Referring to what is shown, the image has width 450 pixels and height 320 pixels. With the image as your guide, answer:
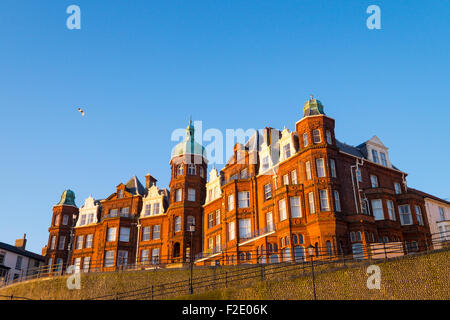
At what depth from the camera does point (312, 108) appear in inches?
1815

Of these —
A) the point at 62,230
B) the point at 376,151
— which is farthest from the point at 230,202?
the point at 62,230

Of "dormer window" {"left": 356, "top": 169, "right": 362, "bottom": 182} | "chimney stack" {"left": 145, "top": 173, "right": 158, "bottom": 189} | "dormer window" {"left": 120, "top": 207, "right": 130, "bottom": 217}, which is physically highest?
"chimney stack" {"left": 145, "top": 173, "right": 158, "bottom": 189}

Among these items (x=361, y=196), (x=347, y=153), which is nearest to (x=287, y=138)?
(x=347, y=153)

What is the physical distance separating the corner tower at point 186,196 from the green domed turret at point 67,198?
21.6m

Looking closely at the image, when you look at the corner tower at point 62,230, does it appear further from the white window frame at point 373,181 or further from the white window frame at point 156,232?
the white window frame at point 373,181

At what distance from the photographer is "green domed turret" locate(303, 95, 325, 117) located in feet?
150

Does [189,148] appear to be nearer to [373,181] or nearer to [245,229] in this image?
[245,229]

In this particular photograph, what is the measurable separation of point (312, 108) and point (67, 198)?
45783 mm

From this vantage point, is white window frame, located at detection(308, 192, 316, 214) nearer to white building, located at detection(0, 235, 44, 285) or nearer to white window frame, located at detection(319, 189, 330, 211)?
white window frame, located at detection(319, 189, 330, 211)

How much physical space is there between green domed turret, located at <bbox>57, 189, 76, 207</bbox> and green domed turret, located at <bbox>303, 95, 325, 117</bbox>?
4452cm

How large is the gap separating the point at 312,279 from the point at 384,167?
26.6 meters

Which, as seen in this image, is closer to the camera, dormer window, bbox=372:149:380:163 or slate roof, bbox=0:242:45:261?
dormer window, bbox=372:149:380:163

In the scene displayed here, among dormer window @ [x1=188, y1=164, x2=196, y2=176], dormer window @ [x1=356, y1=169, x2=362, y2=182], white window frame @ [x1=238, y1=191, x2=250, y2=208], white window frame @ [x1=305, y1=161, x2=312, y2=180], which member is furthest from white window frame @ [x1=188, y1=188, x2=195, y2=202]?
dormer window @ [x1=356, y1=169, x2=362, y2=182]
